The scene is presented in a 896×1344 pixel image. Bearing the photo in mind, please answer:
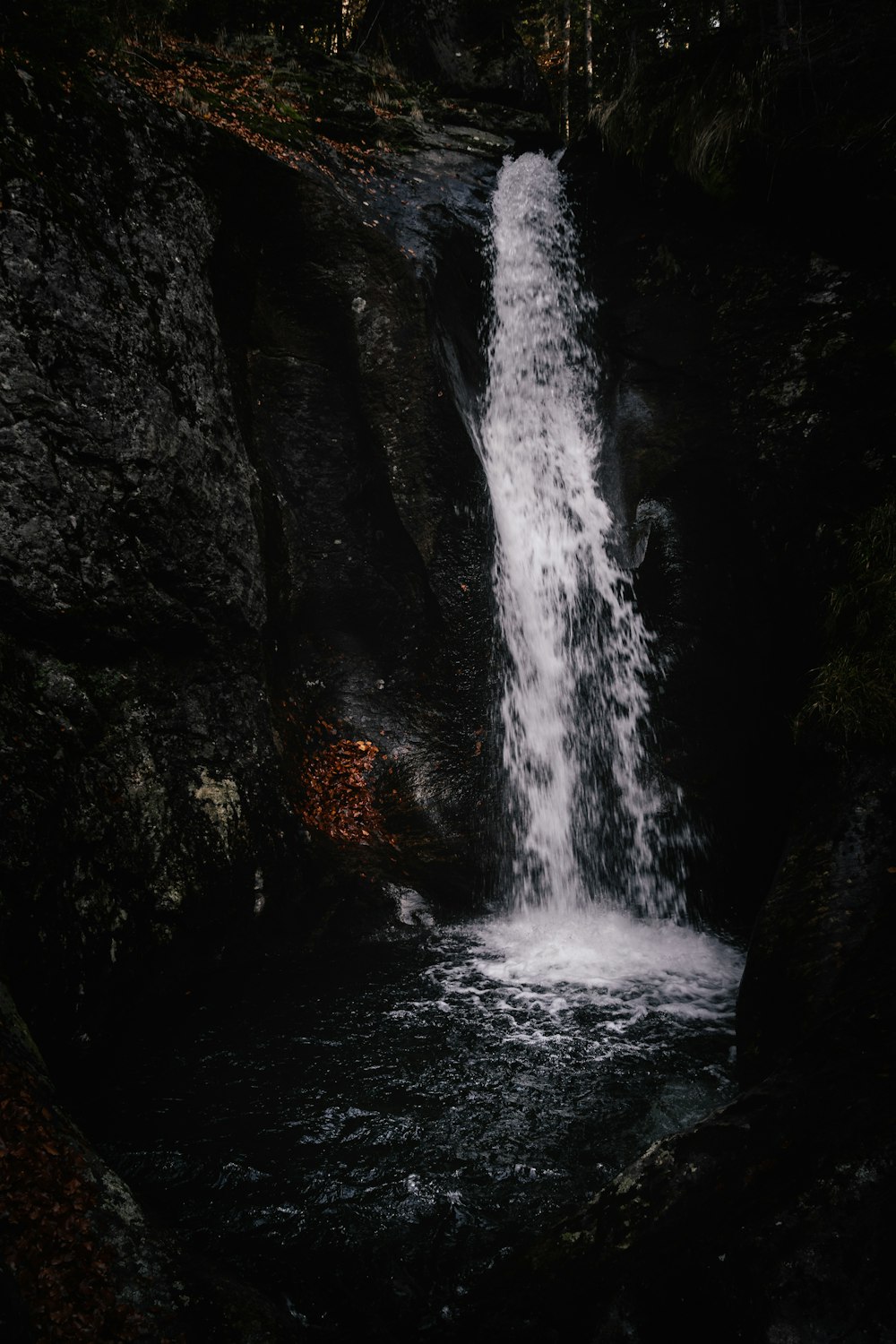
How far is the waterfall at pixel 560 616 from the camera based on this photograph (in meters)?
7.04

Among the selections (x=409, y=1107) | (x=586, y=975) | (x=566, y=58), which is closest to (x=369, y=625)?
(x=586, y=975)

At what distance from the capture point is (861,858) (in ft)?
14.1

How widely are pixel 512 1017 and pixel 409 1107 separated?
114cm

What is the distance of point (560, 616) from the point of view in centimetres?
762

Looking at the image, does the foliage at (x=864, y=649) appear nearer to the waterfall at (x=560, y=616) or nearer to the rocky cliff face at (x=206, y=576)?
the waterfall at (x=560, y=616)

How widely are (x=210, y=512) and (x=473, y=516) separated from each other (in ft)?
9.73

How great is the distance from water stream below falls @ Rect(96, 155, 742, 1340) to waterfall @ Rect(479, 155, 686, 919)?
27 mm

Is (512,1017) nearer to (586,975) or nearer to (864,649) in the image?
(586,975)

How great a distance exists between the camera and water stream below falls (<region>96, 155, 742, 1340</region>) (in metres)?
3.27

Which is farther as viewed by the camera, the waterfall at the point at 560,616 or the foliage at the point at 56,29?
the waterfall at the point at 560,616

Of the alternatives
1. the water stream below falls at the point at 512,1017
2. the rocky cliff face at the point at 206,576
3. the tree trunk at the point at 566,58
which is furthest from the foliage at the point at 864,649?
the tree trunk at the point at 566,58

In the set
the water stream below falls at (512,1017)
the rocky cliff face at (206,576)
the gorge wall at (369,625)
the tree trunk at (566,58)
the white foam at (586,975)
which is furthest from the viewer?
the tree trunk at (566,58)

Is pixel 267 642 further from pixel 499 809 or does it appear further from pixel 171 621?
pixel 499 809

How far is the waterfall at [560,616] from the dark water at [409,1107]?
3.47 ft
